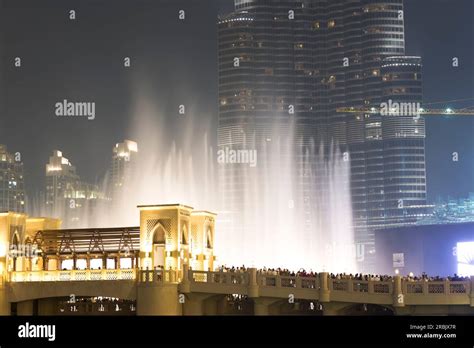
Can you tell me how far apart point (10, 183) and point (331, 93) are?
62.0 metres

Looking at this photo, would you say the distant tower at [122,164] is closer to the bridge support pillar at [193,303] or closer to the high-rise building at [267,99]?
the high-rise building at [267,99]

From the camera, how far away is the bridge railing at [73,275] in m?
47.4

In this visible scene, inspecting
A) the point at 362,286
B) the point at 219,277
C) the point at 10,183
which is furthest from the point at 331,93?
the point at 362,286

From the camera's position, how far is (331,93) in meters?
182

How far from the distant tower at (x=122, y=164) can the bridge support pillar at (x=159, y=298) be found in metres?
93.3

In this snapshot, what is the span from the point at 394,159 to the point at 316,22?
30545 mm

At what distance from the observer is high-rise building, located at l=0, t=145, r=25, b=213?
Answer: 162 m

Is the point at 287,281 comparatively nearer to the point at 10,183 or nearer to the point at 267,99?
the point at 10,183

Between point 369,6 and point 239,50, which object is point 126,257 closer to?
point 239,50

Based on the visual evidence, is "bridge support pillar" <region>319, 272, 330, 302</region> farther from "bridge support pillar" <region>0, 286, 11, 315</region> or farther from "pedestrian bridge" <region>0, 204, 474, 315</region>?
"bridge support pillar" <region>0, 286, 11, 315</region>

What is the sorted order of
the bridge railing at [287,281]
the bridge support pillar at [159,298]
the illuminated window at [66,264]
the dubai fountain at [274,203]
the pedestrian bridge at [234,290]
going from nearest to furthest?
1. the pedestrian bridge at [234,290]
2. the bridge railing at [287,281]
3. the bridge support pillar at [159,298]
4. the illuminated window at [66,264]
5. the dubai fountain at [274,203]

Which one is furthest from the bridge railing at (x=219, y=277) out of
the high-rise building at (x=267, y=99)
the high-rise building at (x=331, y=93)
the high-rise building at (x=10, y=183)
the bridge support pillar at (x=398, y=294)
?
the high-rise building at (x=10, y=183)

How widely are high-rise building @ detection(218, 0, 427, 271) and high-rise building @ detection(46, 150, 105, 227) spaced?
23.9 metres
